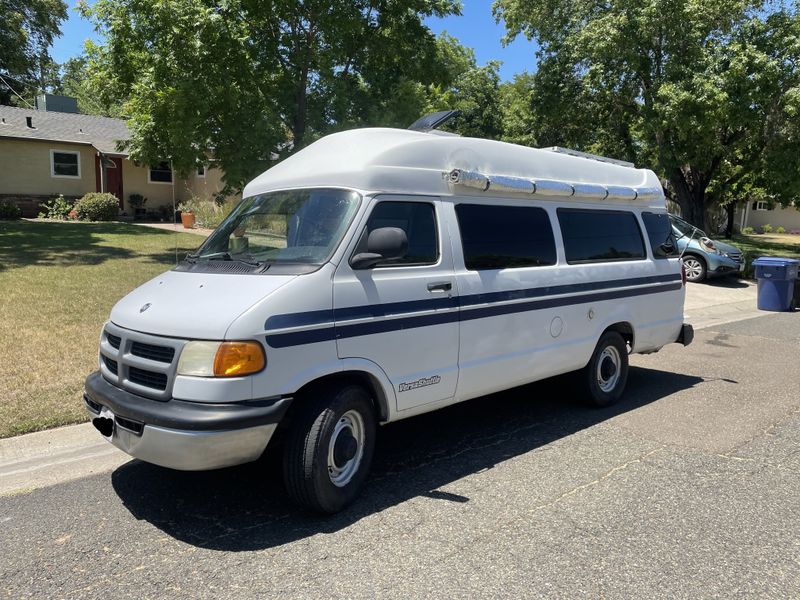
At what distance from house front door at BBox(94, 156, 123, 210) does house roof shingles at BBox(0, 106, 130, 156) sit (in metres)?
0.67

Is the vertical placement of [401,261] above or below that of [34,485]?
above

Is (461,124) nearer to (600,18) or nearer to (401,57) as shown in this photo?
(600,18)

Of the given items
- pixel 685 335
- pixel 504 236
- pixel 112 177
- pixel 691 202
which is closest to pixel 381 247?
pixel 504 236

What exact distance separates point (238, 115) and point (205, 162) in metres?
1.43

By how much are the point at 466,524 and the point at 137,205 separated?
27657 millimetres

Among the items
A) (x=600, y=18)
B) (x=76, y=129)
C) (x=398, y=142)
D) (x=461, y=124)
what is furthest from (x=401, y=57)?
(x=461, y=124)

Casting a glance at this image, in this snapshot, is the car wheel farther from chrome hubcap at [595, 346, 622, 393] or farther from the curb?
the curb

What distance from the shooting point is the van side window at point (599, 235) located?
227 inches

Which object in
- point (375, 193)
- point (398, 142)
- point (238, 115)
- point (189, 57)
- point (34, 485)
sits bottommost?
point (34, 485)

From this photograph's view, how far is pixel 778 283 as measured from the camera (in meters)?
13.2

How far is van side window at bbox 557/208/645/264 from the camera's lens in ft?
18.9

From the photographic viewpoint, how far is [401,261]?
4324mm

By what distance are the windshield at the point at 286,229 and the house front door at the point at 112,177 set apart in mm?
25331

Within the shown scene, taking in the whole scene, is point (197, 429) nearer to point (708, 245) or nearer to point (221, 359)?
point (221, 359)
